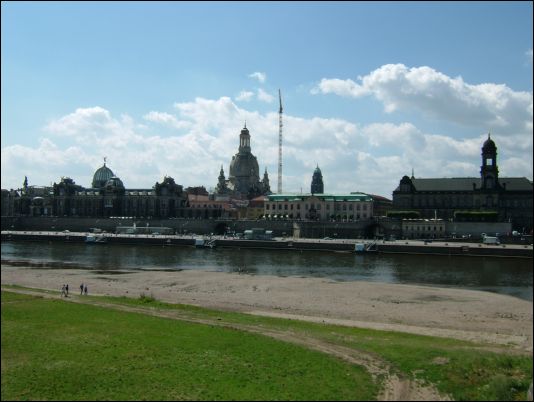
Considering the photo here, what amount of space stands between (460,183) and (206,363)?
119517 millimetres

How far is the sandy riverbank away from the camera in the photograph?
32406 millimetres

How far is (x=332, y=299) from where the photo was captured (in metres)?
43.3

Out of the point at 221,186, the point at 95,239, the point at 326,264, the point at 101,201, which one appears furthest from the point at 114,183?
the point at 326,264

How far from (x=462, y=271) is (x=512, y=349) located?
138ft

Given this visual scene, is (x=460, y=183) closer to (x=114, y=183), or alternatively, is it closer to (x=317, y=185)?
(x=317, y=185)

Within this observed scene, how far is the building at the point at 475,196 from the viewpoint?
120562mm

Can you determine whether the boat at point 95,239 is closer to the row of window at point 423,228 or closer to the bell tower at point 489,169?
the row of window at point 423,228

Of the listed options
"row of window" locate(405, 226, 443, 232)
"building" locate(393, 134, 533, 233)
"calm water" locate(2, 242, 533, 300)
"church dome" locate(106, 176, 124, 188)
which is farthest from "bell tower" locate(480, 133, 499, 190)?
"church dome" locate(106, 176, 124, 188)

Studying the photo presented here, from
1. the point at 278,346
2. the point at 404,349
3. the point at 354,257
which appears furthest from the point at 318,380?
the point at 354,257

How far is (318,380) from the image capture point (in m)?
18.5

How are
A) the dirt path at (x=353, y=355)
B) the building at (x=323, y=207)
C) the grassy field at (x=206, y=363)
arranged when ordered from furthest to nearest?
the building at (x=323, y=207) → the dirt path at (x=353, y=355) → the grassy field at (x=206, y=363)

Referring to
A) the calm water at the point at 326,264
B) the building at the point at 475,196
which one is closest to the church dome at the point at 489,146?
the building at the point at 475,196

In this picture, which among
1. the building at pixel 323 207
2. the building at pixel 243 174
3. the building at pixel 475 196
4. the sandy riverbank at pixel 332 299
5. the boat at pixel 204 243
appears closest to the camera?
the sandy riverbank at pixel 332 299

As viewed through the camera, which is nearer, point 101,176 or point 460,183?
point 460,183
